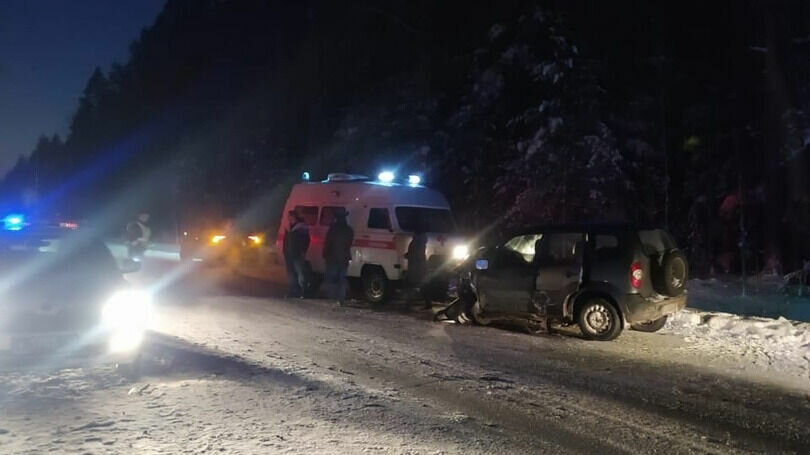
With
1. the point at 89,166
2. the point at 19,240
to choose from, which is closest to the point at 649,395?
the point at 19,240

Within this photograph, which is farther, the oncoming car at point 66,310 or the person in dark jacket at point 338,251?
the person in dark jacket at point 338,251

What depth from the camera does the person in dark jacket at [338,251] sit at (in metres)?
14.8

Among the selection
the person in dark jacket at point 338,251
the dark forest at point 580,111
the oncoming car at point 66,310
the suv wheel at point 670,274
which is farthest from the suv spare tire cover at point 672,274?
the dark forest at point 580,111

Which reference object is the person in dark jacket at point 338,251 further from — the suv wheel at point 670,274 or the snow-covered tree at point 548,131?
the snow-covered tree at point 548,131

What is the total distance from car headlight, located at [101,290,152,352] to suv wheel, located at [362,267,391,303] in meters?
7.16

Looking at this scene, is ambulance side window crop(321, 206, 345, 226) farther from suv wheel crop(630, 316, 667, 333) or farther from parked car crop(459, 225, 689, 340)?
suv wheel crop(630, 316, 667, 333)

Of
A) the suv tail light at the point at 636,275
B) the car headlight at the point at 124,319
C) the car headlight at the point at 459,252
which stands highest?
the car headlight at the point at 459,252

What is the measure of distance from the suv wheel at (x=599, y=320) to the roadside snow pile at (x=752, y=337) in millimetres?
952

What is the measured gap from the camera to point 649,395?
24.7ft

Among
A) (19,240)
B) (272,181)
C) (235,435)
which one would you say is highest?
(272,181)

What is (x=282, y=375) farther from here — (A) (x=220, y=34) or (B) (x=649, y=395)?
(A) (x=220, y=34)

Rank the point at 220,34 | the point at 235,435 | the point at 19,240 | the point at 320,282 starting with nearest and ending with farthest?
the point at 235,435 → the point at 19,240 → the point at 320,282 → the point at 220,34

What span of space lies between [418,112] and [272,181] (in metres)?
12.1

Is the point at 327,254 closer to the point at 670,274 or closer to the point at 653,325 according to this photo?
the point at 653,325
